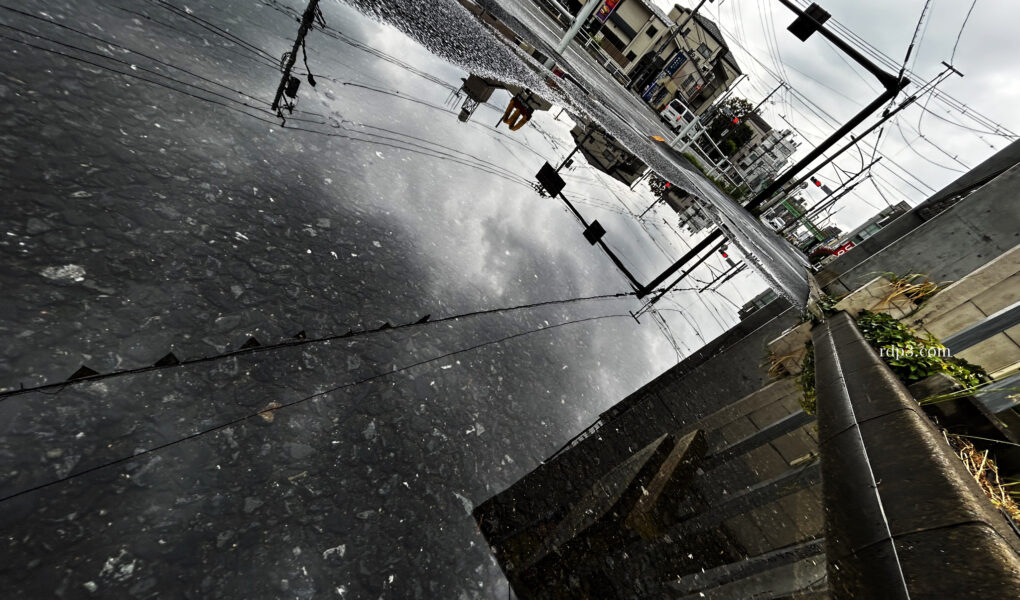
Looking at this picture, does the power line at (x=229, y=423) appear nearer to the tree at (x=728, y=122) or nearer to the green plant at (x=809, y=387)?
the green plant at (x=809, y=387)

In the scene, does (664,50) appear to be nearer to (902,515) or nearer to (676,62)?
(676,62)

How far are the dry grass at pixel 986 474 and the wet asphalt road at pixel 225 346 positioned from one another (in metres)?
3.03

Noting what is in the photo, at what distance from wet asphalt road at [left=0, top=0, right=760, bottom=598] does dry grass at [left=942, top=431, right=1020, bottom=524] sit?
9.94 ft

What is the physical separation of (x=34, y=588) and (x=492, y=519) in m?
2.72

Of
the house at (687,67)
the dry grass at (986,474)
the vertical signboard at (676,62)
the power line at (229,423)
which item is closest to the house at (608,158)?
the house at (687,67)

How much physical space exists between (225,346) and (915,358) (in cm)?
547

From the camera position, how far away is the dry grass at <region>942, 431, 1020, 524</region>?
5.60 feet

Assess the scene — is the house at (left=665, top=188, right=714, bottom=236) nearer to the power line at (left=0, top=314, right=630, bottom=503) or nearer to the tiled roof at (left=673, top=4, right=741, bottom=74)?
the tiled roof at (left=673, top=4, right=741, bottom=74)

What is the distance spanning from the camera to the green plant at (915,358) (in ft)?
8.79

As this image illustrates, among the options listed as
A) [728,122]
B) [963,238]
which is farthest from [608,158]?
[963,238]

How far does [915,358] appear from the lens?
275 centimetres

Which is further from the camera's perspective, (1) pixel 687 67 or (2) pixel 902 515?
(1) pixel 687 67

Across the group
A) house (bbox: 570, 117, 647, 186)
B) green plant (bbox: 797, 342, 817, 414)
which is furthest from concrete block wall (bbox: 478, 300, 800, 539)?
house (bbox: 570, 117, 647, 186)

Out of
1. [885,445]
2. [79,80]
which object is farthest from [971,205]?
[79,80]
